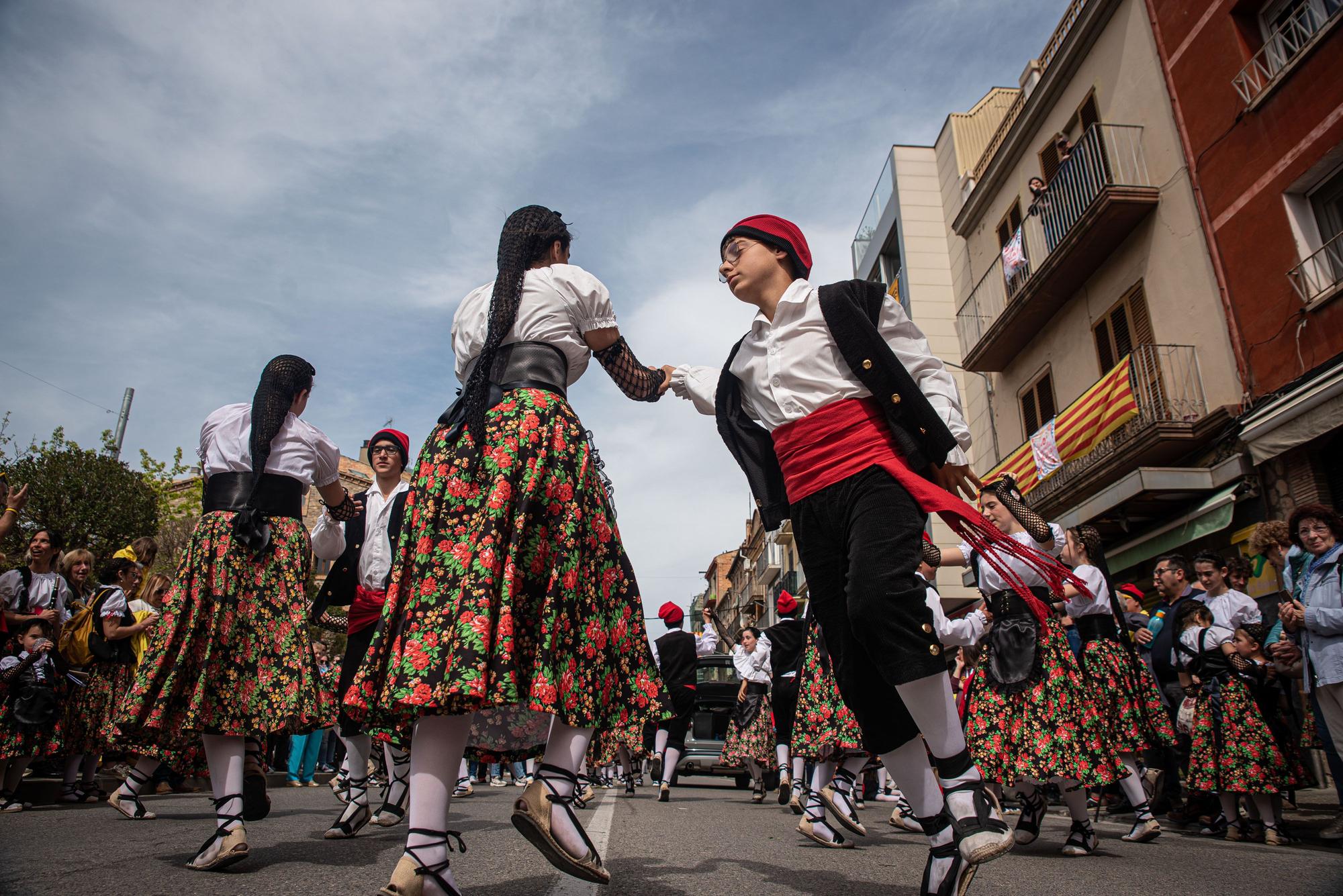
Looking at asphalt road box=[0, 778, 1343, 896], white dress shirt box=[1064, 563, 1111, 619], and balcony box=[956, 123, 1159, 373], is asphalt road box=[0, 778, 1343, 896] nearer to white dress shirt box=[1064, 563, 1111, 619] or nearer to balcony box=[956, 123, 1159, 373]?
white dress shirt box=[1064, 563, 1111, 619]

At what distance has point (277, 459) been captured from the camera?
13.5ft

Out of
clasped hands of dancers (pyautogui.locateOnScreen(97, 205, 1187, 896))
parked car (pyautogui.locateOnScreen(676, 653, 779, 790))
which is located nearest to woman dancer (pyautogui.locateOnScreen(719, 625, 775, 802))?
parked car (pyautogui.locateOnScreen(676, 653, 779, 790))

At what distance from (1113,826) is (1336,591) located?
8.72 ft

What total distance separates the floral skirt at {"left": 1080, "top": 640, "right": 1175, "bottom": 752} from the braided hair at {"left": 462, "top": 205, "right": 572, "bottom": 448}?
4.01 meters

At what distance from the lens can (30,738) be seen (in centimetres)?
666

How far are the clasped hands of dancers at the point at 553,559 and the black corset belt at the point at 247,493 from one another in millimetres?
13

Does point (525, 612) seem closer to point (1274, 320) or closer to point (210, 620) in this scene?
point (210, 620)

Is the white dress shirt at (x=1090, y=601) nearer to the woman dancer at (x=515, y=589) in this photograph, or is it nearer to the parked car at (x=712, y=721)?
the woman dancer at (x=515, y=589)

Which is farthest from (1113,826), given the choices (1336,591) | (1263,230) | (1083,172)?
(1083,172)

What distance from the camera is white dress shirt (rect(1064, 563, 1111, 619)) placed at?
19.3 feet

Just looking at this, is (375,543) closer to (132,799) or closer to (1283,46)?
(132,799)

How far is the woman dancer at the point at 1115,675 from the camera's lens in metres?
Result: 5.50

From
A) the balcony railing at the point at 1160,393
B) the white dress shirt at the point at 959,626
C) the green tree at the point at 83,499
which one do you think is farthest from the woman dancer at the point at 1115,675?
the green tree at the point at 83,499

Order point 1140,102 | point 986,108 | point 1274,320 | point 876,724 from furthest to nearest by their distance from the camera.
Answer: point 986,108
point 1140,102
point 1274,320
point 876,724
